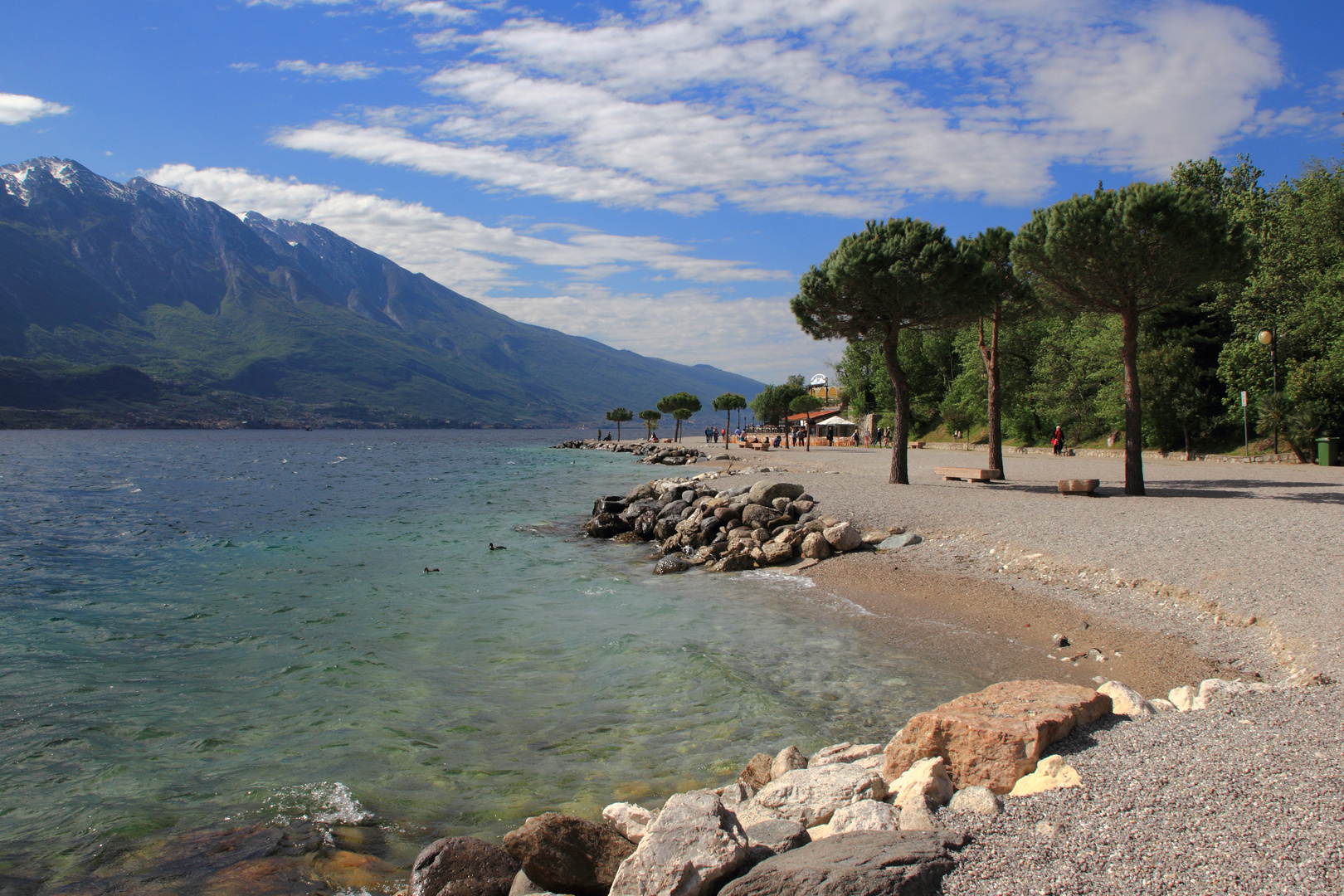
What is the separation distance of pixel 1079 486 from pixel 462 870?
19.2 m

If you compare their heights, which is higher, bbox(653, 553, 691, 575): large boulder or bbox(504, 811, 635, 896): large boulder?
bbox(504, 811, 635, 896): large boulder

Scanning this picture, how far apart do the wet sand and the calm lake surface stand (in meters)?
0.62

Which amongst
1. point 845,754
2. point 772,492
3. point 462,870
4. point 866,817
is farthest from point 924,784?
point 772,492

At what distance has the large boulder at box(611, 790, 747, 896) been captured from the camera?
3869 millimetres

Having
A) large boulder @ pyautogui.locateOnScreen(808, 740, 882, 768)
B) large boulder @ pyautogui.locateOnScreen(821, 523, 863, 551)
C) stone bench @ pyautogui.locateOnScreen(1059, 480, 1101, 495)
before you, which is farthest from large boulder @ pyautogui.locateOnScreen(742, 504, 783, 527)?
large boulder @ pyautogui.locateOnScreen(808, 740, 882, 768)

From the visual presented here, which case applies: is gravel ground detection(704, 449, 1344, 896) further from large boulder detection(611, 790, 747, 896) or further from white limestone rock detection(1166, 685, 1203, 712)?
large boulder detection(611, 790, 747, 896)

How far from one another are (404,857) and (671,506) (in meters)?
17.0

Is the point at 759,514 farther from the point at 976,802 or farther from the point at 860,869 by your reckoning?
the point at 860,869

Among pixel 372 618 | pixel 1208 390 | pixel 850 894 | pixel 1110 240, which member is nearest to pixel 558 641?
pixel 372 618

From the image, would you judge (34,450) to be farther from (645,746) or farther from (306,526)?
(645,746)

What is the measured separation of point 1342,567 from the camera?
33.3 ft

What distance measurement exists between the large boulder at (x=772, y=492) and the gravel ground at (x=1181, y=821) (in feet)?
47.4

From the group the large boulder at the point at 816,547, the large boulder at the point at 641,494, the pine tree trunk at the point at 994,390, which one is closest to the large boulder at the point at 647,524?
the large boulder at the point at 641,494

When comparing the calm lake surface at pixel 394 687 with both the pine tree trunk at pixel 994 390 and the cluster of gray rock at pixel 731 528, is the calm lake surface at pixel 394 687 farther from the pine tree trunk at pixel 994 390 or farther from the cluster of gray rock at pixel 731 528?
the pine tree trunk at pixel 994 390
